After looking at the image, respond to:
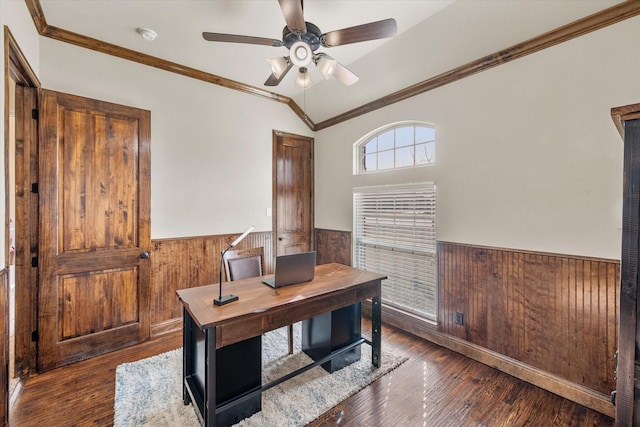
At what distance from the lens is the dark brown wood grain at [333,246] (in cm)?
397

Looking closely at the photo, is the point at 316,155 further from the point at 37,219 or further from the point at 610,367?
the point at 610,367

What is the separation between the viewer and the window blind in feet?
9.95

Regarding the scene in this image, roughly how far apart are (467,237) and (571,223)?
0.77 meters

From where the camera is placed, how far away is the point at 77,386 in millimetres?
2236

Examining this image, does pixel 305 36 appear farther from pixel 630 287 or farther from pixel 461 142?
pixel 630 287

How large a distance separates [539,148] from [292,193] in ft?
9.81

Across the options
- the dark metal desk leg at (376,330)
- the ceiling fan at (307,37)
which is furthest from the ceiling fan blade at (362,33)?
the dark metal desk leg at (376,330)

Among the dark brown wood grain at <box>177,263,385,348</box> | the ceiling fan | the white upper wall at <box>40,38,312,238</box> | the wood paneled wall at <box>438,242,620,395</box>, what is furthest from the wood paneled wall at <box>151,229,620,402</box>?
the ceiling fan

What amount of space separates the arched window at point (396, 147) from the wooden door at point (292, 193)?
37.0 inches

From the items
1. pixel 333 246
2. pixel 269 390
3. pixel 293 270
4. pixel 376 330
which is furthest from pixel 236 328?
pixel 333 246

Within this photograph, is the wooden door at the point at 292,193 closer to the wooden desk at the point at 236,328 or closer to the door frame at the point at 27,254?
the wooden desk at the point at 236,328

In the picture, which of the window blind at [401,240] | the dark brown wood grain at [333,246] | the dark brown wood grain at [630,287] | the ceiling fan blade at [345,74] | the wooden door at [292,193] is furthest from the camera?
the wooden door at [292,193]

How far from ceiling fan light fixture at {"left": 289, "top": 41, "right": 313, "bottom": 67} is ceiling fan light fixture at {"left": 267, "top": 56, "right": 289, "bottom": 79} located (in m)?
0.16

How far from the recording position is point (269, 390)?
2178mm
